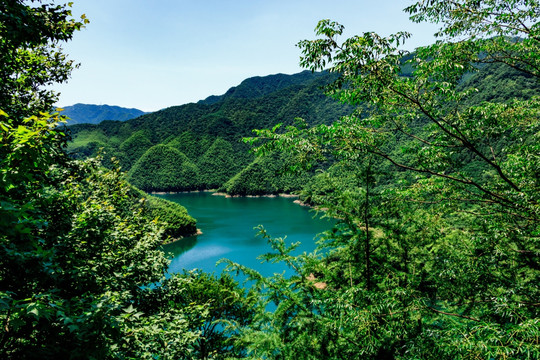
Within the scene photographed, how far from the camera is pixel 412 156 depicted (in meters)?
5.42

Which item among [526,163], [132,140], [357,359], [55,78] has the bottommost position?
[357,359]

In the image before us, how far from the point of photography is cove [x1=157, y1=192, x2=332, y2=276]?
3262 cm

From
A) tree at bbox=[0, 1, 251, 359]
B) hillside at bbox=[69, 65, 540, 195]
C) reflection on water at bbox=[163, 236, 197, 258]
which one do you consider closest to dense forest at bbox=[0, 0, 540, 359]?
tree at bbox=[0, 1, 251, 359]

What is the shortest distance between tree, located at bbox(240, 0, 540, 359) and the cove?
A: 15.0 meters

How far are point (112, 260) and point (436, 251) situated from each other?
6469 mm

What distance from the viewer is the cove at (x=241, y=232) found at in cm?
3262

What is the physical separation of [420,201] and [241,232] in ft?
140

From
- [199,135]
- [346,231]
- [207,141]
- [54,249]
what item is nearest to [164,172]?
[207,141]

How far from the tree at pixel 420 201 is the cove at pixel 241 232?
15013 mm

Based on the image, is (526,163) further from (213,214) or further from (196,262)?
(213,214)

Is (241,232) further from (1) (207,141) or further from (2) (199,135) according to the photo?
(2) (199,135)

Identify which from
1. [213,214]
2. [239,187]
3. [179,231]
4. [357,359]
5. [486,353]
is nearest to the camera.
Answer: [486,353]

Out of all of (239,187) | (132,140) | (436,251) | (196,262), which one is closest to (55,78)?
(436,251)

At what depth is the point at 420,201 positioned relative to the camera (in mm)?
4824
